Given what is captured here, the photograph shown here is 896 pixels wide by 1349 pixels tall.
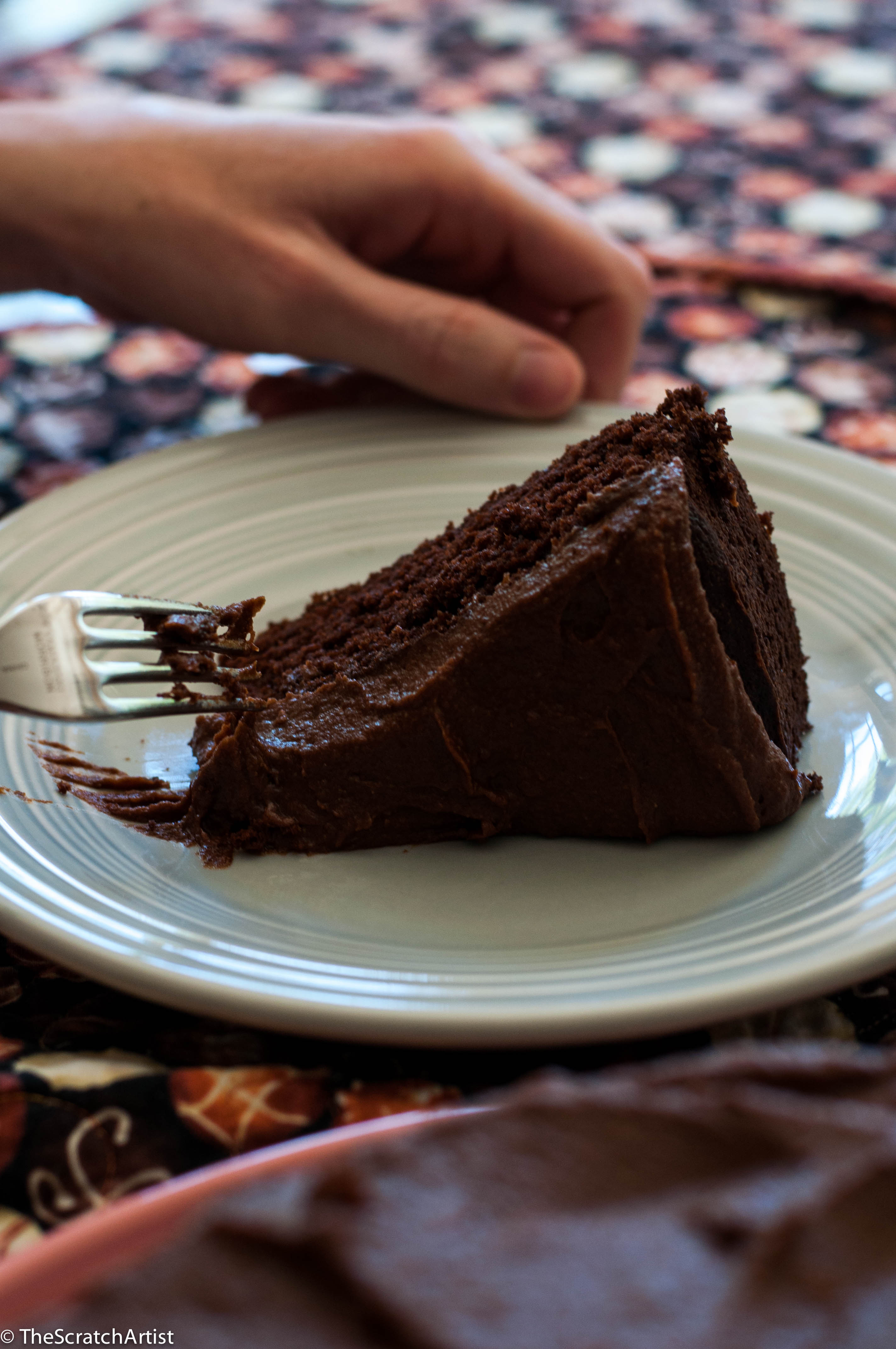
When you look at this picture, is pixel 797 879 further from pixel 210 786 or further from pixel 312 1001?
pixel 210 786

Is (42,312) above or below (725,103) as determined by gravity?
below

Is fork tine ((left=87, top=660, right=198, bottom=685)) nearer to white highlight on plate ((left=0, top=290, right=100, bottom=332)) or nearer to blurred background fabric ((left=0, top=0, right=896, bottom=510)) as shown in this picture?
blurred background fabric ((left=0, top=0, right=896, bottom=510))

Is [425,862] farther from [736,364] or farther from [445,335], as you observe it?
[736,364]

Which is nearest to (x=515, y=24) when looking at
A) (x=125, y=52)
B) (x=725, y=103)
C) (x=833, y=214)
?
(x=725, y=103)

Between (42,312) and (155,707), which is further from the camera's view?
(42,312)

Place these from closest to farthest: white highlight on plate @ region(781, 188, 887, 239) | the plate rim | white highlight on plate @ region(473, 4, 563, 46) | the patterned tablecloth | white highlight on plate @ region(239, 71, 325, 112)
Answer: the plate rim → the patterned tablecloth → white highlight on plate @ region(781, 188, 887, 239) → white highlight on plate @ region(239, 71, 325, 112) → white highlight on plate @ region(473, 4, 563, 46)

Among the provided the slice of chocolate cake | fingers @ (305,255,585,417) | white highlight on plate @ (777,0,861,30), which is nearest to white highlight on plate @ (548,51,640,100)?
white highlight on plate @ (777,0,861,30)
